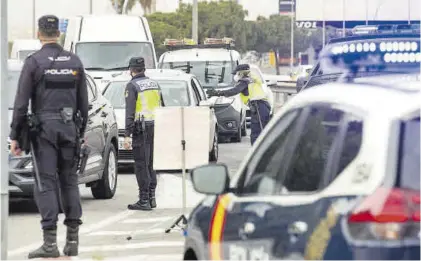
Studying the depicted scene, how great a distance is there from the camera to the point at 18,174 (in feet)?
44.5

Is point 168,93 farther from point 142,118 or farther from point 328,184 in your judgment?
point 328,184

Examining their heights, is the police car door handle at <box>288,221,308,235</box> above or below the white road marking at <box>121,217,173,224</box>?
above

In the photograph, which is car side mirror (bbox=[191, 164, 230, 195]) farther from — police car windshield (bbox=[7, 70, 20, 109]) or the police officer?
the police officer

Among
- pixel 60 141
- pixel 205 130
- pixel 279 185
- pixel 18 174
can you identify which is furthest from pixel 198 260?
pixel 18 174

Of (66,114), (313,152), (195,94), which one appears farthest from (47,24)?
(195,94)

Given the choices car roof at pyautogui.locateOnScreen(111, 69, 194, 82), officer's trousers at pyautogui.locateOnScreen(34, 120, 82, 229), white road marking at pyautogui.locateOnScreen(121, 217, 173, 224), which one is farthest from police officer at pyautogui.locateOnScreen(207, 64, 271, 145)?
officer's trousers at pyautogui.locateOnScreen(34, 120, 82, 229)

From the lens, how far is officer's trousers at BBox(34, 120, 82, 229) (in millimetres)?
10008

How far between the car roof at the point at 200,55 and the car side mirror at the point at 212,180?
24.1 m

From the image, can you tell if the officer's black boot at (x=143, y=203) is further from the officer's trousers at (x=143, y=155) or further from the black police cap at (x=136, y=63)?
the black police cap at (x=136, y=63)

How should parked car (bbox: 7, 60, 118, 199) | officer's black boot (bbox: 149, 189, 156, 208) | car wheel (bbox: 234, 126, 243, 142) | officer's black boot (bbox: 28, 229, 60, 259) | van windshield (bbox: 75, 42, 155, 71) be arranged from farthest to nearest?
van windshield (bbox: 75, 42, 155, 71) → car wheel (bbox: 234, 126, 243, 142) → officer's black boot (bbox: 149, 189, 156, 208) → parked car (bbox: 7, 60, 118, 199) → officer's black boot (bbox: 28, 229, 60, 259)

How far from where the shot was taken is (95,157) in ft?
48.9

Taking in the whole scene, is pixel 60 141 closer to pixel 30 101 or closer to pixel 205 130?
pixel 30 101

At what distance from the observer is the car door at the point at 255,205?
17.5 feet

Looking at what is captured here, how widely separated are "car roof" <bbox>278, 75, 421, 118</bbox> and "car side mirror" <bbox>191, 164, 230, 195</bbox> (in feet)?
1.68
